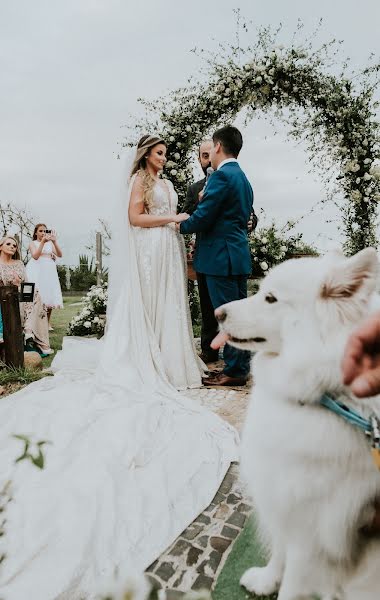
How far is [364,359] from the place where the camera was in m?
0.90

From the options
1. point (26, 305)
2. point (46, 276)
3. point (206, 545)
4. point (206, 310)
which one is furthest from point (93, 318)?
point (206, 545)

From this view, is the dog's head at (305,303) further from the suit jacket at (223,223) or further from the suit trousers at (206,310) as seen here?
the suit trousers at (206,310)

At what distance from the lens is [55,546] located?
228 centimetres

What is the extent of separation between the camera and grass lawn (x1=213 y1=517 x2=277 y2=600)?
207cm

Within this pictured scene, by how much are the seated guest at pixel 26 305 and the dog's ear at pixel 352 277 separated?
703 centimetres

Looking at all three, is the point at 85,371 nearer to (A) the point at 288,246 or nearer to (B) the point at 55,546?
(B) the point at 55,546

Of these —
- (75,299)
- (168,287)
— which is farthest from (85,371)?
(75,299)

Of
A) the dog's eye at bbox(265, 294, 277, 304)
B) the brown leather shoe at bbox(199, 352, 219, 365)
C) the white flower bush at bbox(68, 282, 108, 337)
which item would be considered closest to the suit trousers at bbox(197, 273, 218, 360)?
the brown leather shoe at bbox(199, 352, 219, 365)

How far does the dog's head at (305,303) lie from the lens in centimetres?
158

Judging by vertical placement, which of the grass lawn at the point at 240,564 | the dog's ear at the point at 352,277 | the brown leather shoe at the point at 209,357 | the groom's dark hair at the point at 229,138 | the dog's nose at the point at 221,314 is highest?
the groom's dark hair at the point at 229,138

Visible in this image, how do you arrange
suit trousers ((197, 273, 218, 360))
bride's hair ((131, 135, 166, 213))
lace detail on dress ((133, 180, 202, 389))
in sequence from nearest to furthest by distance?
bride's hair ((131, 135, 166, 213)) < lace detail on dress ((133, 180, 202, 389)) < suit trousers ((197, 273, 218, 360))

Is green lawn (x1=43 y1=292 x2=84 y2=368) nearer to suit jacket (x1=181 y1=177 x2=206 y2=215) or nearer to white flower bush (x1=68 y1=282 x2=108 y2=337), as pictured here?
white flower bush (x1=68 y1=282 x2=108 y2=337)

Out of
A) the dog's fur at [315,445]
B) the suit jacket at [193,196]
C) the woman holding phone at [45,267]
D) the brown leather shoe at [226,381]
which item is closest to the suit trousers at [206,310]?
the brown leather shoe at [226,381]

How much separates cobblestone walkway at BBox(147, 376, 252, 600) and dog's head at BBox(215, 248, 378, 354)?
4.09 feet
